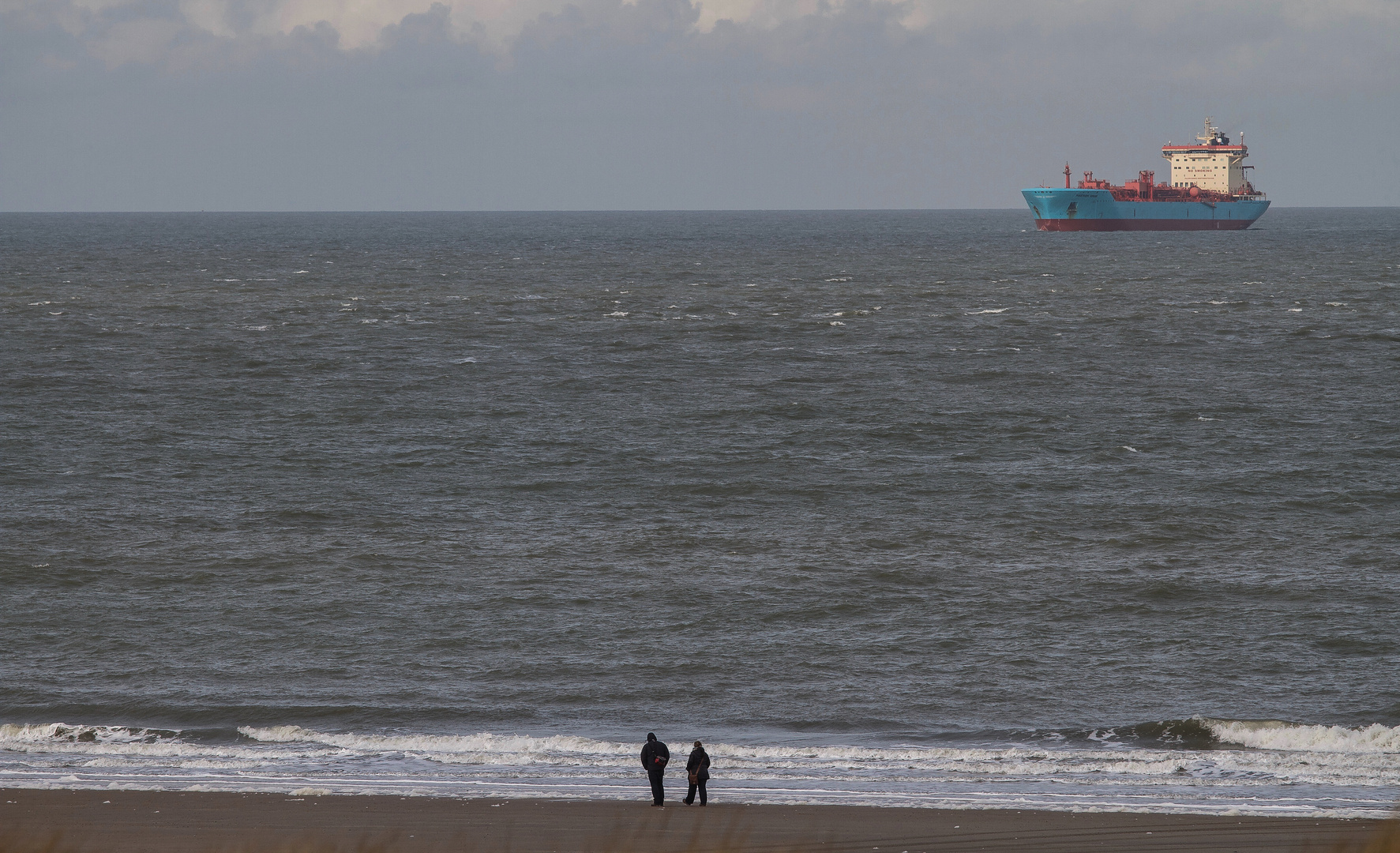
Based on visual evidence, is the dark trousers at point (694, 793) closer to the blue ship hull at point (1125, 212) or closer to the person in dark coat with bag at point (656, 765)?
the person in dark coat with bag at point (656, 765)

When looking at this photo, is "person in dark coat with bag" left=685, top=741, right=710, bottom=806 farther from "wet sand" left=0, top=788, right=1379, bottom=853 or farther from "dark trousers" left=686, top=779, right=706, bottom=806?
"wet sand" left=0, top=788, right=1379, bottom=853

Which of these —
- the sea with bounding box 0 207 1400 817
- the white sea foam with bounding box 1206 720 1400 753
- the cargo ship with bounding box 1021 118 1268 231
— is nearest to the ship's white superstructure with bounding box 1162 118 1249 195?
the cargo ship with bounding box 1021 118 1268 231

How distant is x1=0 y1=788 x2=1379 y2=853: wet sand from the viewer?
48.2 ft

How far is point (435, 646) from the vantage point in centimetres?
2450

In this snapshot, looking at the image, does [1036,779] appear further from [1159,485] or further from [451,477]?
[451,477]

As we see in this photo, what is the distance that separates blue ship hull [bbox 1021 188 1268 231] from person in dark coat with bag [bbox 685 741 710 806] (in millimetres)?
163389

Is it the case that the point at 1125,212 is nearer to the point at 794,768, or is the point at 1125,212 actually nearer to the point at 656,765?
the point at 794,768

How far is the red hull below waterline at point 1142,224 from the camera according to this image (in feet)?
570

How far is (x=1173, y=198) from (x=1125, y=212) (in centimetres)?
887

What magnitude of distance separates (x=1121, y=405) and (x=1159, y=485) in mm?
12729

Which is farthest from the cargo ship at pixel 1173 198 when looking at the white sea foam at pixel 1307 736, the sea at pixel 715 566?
the white sea foam at pixel 1307 736

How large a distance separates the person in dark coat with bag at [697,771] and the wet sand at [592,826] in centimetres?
15

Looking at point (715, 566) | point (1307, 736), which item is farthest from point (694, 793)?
point (715, 566)

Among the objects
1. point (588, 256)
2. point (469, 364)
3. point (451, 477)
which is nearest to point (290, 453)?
point (451, 477)
